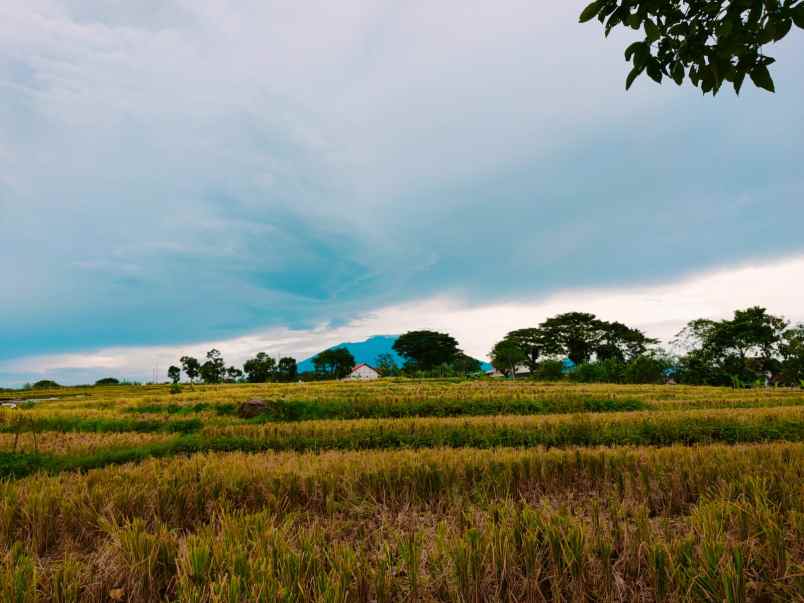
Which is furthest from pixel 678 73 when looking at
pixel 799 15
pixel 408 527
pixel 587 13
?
pixel 408 527

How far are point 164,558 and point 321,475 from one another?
213 cm

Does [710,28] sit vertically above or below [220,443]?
above

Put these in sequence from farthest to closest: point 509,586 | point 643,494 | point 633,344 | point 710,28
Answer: point 633,344 → point 643,494 → point 710,28 → point 509,586

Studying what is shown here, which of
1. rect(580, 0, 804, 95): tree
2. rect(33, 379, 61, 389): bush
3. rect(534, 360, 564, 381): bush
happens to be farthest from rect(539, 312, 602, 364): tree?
rect(33, 379, 61, 389): bush

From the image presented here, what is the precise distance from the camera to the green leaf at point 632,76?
3303 mm

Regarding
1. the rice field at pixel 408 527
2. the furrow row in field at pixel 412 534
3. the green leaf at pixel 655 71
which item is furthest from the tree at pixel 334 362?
the green leaf at pixel 655 71

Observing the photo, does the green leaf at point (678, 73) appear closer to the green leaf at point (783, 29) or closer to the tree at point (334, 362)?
the green leaf at point (783, 29)

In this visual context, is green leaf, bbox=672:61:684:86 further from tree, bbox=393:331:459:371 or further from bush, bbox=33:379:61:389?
bush, bbox=33:379:61:389

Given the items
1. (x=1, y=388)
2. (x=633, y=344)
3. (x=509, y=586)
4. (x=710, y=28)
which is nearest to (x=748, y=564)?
(x=509, y=586)

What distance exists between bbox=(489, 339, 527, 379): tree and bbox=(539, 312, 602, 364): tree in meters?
4.98

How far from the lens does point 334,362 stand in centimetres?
8481

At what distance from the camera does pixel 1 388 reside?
53.7 metres

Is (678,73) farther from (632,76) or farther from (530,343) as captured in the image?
(530,343)

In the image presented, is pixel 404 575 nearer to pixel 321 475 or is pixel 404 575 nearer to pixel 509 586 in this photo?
pixel 509 586
